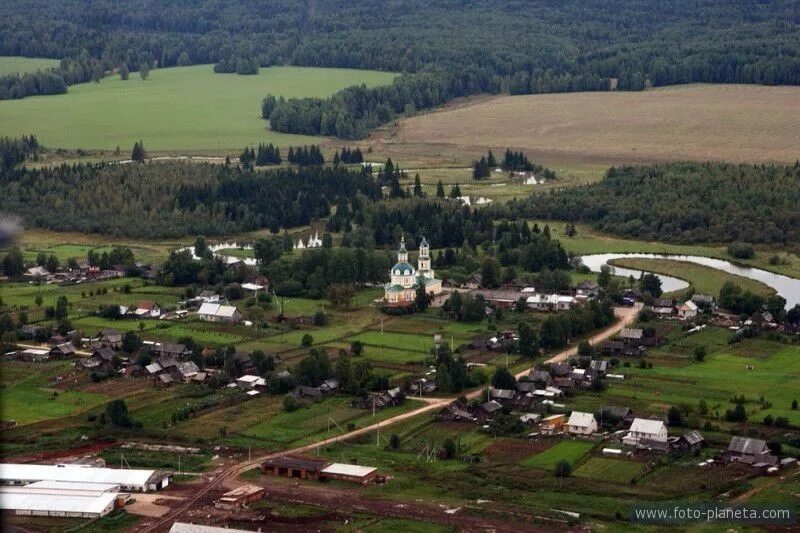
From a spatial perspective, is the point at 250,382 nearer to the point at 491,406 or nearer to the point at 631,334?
the point at 491,406

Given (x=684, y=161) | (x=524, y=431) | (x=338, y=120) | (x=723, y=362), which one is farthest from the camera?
(x=338, y=120)

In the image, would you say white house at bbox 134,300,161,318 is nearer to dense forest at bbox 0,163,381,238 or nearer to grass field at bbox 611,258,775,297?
dense forest at bbox 0,163,381,238

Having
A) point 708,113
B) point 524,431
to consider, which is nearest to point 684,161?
point 708,113

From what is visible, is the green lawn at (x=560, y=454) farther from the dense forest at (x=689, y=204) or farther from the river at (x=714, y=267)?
the dense forest at (x=689, y=204)

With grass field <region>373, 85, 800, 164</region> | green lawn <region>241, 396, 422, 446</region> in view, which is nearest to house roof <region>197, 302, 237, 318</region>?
green lawn <region>241, 396, 422, 446</region>

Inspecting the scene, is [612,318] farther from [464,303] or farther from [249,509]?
[249,509]

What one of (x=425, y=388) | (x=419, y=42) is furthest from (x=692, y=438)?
(x=419, y=42)
